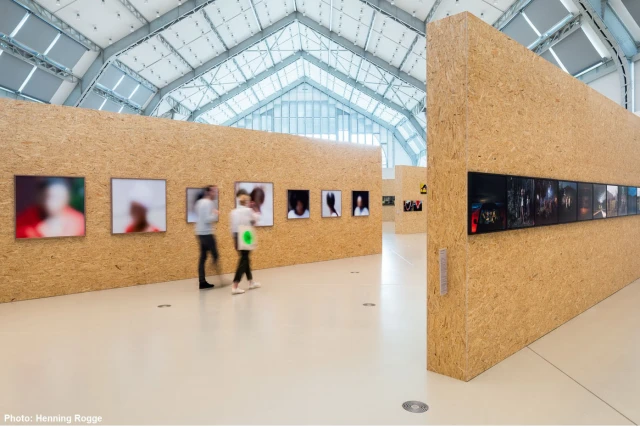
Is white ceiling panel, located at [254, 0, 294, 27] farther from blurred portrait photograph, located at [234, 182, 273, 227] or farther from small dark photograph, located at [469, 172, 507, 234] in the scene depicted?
small dark photograph, located at [469, 172, 507, 234]

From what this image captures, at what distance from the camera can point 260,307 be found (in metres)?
6.17

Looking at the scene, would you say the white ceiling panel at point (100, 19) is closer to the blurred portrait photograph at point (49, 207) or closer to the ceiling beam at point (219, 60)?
the ceiling beam at point (219, 60)

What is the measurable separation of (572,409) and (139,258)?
24.9 feet

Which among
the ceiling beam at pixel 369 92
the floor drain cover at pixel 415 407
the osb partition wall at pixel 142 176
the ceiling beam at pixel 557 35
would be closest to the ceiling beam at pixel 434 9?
the ceiling beam at pixel 557 35

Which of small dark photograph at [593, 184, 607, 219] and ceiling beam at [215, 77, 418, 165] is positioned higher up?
ceiling beam at [215, 77, 418, 165]

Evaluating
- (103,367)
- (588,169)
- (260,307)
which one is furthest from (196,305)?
(588,169)

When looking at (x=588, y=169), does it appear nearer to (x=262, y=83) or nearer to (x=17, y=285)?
(x=17, y=285)

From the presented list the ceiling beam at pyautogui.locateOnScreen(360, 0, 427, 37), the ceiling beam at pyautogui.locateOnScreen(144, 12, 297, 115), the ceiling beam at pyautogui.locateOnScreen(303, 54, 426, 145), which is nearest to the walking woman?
the ceiling beam at pyautogui.locateOnScreen(360, 0, 427, 37)

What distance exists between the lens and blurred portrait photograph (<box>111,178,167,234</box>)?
7746 millimetres

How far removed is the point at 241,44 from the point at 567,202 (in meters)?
22.9

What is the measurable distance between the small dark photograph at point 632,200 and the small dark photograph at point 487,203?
5132 mm

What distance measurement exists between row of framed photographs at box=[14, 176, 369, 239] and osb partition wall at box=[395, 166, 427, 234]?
11.5 metres

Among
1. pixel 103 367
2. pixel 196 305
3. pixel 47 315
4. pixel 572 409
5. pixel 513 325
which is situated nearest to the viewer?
pixel 572 409

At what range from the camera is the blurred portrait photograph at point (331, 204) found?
11.2m
